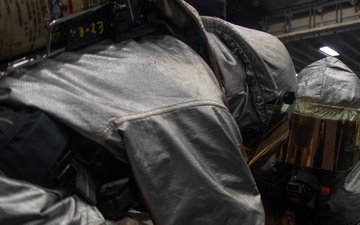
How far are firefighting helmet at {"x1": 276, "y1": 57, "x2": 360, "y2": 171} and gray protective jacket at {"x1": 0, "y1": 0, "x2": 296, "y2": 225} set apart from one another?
135cm

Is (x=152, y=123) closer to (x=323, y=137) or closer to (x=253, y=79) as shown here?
(x=253, y=79)

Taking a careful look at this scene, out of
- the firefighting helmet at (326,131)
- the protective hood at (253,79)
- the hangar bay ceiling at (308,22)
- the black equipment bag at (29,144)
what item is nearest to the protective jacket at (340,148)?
the firefighting helmet at (326,131)

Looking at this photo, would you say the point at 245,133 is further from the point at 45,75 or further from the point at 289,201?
the point at 289,201

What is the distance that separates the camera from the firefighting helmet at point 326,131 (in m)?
2.49

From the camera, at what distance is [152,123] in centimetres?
103

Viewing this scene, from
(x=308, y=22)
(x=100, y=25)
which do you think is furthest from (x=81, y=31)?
(x=308, y=22)

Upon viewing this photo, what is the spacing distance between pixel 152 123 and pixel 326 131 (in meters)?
1.71

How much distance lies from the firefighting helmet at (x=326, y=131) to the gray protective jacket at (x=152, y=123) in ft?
4.44

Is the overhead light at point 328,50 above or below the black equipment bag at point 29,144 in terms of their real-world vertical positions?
below

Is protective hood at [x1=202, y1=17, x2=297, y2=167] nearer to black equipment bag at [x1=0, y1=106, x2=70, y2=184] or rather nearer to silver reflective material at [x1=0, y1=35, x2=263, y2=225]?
silver reflective material at [x1=0, y1=35, x2=263, y2=225]

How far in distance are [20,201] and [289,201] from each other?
6.48ft

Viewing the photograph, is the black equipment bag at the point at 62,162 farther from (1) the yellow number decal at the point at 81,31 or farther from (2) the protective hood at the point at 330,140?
(2) the protective hood at the point at 330,140

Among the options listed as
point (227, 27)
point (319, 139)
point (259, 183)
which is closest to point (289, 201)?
point (259, 183)

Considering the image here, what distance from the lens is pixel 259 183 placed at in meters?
2.65
